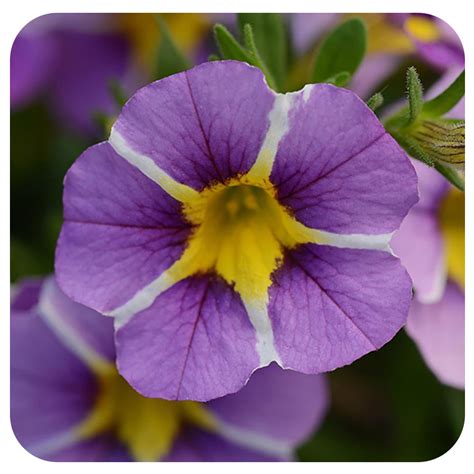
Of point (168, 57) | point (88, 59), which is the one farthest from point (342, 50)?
point (88, 59)

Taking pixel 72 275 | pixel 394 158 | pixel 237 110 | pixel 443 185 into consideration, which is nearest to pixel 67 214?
pixel 72 275

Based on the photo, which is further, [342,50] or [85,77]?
[85,77]

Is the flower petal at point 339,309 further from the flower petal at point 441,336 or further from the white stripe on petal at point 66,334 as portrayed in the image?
the white stripe on petal at point 66,334

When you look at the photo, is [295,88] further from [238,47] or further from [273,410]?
[273,410]

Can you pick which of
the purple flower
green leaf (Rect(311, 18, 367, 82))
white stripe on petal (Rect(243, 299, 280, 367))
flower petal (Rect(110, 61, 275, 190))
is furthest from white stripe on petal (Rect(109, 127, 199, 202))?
the purple flower

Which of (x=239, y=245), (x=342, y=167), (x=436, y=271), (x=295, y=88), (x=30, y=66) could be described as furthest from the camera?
(x=30, y=66)
